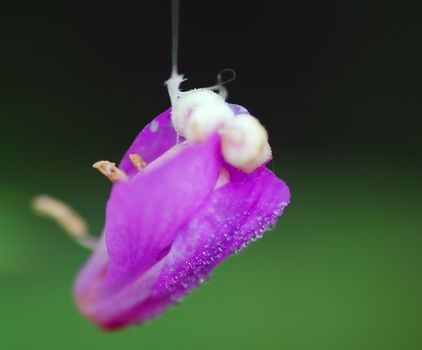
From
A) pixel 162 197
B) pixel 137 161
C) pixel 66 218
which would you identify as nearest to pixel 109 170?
pixel 137 161

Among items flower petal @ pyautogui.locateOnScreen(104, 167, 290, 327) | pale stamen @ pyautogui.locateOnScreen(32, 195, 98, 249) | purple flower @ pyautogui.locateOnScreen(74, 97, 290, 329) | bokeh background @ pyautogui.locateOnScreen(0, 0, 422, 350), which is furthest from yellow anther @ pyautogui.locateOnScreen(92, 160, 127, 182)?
bokeh background @ pyautogui.locateOnScreen(0, 0, 422, 350)

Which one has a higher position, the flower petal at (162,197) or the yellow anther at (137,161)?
the yellow anther at (137,161)

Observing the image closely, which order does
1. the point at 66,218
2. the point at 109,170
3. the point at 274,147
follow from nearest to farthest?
the point at 109,170
the point at 66,218
the point at 274,147

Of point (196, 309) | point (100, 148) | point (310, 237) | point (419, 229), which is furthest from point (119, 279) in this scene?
point (100, 148)

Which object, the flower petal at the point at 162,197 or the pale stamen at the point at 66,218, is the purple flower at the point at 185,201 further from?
the pale stamen at the point at 66,218

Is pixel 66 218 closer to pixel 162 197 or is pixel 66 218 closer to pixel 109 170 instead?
pixel 109 170

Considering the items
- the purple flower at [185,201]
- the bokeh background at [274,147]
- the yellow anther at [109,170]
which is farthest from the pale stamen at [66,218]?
the bokeh background at [274,147]
